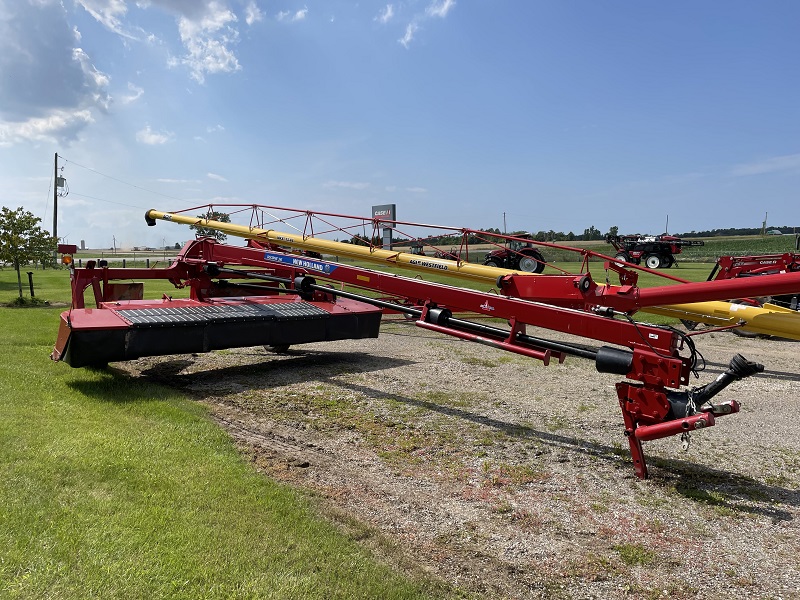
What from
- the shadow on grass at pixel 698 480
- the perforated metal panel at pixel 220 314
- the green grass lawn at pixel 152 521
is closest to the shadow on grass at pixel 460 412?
the shadow on grass at pixel 698 480

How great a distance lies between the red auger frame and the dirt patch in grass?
23.5 inches

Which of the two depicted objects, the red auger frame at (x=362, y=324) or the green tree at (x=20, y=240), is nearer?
the red auger frame at (x=362, y=324)

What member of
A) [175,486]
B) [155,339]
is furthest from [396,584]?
[155,339]

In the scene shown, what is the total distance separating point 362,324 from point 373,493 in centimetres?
499

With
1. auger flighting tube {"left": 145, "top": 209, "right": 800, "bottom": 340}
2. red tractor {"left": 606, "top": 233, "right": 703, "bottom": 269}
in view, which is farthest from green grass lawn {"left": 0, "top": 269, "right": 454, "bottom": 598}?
red tractor {"left": 606, "top": 233, "right": 703, "bottom": 269}

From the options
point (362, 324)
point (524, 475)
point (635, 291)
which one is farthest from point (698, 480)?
point (362, 324)

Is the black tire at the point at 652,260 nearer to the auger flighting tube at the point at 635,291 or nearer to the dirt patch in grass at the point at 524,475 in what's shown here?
the dirt patch in grass at the point at 524,475

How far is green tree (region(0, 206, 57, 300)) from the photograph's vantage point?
1752 cm

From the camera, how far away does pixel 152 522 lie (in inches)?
136

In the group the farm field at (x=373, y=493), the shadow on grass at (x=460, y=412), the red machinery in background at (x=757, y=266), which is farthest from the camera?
the red machinery in background at (x=757, y=266)

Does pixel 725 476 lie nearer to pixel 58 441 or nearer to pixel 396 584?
pixel 396 584

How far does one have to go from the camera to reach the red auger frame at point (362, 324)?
4484 millimetres

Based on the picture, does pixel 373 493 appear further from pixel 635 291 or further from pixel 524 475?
pixel 635 291

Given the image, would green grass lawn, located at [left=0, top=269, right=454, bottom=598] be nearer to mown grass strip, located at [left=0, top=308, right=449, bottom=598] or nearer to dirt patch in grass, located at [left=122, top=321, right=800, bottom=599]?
mown grass strip, located at [left=0, top=308, right=449, bottom=598]
